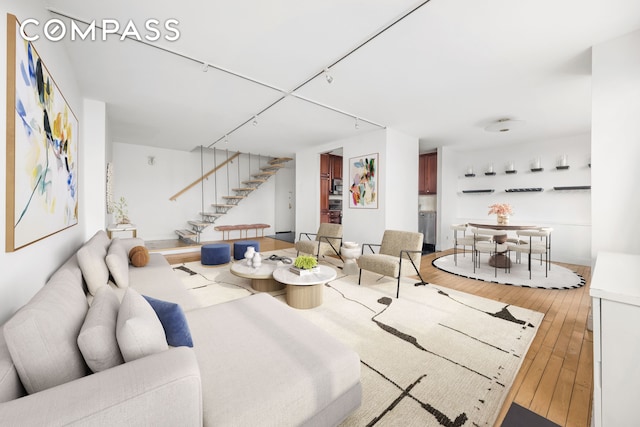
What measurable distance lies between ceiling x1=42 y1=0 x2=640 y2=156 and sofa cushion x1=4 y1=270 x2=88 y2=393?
214cm

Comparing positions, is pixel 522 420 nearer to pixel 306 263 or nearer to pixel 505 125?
pixel 306 263

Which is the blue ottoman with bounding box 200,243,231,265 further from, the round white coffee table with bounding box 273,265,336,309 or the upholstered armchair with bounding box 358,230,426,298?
the upholstered armchair with bounding box 358,230,426,298

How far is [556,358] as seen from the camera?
2.06 metres

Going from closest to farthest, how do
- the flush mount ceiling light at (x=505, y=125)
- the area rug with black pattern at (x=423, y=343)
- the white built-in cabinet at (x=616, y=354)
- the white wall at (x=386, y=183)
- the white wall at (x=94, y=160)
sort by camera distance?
the white built-in cabinet at (x=616, y=354) < the area rug with black pattern at (x=423, y=343) < the white wall at (x=94, y=160) < the flush mount ceiling light at (x=505, y=125) < the white wall at (x=386, y=183)

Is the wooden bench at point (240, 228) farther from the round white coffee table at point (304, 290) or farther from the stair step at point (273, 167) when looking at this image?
the round white coffee table at point (304, 290)

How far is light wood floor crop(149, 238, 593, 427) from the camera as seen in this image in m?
1.59

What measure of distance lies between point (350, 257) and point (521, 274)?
9.43 feet

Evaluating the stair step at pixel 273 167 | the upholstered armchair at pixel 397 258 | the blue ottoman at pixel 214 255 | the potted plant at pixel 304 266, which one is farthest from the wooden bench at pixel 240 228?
the potted plant at pixel 304 266

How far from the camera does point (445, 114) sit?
4133 millimetres

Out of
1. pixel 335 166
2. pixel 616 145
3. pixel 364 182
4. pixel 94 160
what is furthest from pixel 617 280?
pixel 335 166

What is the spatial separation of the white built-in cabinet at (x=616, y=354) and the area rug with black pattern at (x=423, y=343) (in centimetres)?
55

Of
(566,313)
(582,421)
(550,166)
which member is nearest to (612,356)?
(582,421)

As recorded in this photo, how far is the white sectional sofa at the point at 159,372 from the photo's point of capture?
0.77 m

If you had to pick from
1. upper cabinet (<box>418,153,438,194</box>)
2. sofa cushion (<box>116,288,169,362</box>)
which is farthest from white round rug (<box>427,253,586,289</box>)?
sofa cushion (<box>116,288,169,362</box>)
